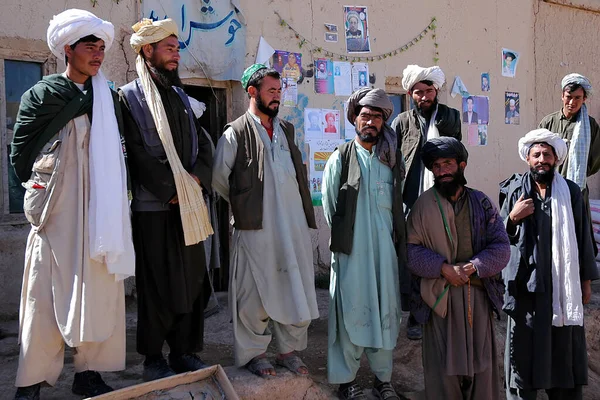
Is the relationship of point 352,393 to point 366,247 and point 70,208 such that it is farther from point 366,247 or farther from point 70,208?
point 70,208

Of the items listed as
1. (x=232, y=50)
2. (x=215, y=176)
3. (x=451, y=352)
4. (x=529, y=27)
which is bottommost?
(x=451, y=352)

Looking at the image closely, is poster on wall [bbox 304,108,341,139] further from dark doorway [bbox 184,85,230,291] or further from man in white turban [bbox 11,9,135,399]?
man in white turban [bbox 11,9,135,399]

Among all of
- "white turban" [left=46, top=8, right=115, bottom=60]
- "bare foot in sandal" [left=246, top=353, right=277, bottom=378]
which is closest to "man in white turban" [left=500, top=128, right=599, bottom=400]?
"bare foot in sandal" [left=246, top=353, right=277, bottom=378]

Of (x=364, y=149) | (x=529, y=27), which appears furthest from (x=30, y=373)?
(x=529, y=27)

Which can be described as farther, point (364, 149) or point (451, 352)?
point (364, 149)

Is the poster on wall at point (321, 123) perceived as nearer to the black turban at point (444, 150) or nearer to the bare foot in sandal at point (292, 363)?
the black turban at point (444, 150)

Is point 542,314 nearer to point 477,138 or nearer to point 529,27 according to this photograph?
point 477,138

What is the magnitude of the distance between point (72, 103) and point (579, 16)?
26.9ft

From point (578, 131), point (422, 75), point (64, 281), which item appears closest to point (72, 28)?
point (64, 281)

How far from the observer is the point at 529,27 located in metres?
8.47

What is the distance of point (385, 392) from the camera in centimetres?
371

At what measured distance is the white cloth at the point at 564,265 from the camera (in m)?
3.84

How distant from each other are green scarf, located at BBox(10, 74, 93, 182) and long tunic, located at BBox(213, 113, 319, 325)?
0.89 meters

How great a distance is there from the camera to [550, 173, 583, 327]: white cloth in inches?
151
